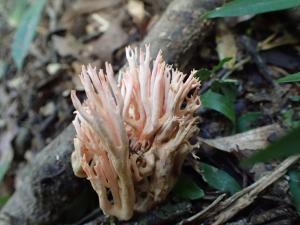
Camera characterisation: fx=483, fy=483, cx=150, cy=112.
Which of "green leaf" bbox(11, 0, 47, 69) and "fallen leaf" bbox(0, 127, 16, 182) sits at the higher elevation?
"green leaf" bbox(11, 0, 47, 69)

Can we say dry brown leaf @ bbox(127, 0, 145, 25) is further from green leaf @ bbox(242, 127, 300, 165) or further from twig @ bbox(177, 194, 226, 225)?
green leaf @ bbox(242, 127, 300, 165)

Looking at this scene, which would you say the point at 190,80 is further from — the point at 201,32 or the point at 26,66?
the point at 26,66

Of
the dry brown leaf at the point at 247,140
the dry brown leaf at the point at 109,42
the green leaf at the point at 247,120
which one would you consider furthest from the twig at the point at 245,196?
the dry brown leaf at the point at 109,42

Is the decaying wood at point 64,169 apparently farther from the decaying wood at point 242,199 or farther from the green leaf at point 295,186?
the green leaf at point 295,186

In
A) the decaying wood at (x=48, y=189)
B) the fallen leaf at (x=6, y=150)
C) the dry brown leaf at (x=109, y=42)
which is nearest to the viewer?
the decaying wood at (x=48, y=189)

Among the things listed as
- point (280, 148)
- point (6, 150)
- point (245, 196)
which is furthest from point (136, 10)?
point (280, 148)

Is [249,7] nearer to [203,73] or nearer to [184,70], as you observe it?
[203,73]

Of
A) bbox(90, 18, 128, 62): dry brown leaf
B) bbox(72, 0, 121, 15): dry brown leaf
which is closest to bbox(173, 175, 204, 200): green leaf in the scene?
bbox(90, 18, 128, 62): dry brown leaf
